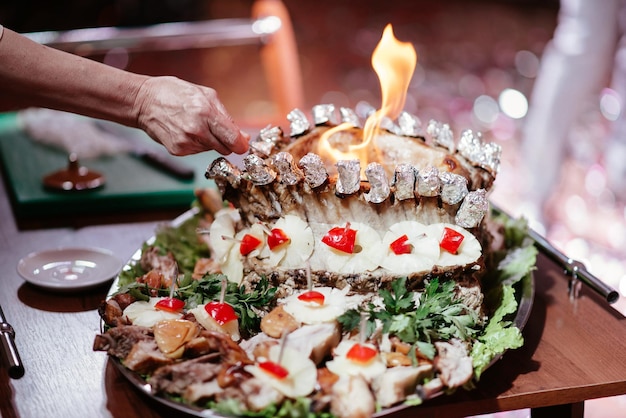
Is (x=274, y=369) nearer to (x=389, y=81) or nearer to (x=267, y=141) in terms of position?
(x=267, y=141)

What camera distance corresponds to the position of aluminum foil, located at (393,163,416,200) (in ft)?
8.22

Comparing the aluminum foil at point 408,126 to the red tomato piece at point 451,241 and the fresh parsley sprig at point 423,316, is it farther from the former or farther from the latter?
the fresh parsley sprig at point 423,316

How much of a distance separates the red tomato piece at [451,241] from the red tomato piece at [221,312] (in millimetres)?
772

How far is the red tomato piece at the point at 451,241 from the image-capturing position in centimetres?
247

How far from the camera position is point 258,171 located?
2.60 m

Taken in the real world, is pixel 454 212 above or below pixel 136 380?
above

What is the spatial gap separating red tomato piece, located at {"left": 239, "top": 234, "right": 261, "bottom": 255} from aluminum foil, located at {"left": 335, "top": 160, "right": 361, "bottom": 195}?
1.18 feet

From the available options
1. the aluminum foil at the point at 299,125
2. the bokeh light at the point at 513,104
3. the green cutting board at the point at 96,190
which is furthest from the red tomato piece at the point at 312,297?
the bokeh light at the point at 513,104

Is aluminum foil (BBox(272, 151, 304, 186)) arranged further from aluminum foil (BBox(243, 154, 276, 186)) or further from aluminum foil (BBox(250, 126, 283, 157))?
aluminum foil (BBox(250, 126, 283, 157))

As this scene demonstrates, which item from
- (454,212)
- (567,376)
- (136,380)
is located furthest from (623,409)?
(136,380)

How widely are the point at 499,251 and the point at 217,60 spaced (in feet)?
21.3

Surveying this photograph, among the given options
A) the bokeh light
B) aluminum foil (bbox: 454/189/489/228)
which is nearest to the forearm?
aluminum foil (bbox: 454/189/489/228)

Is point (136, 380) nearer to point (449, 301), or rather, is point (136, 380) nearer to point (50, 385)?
point (50, 385)

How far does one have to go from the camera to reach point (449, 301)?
7.86 ft
